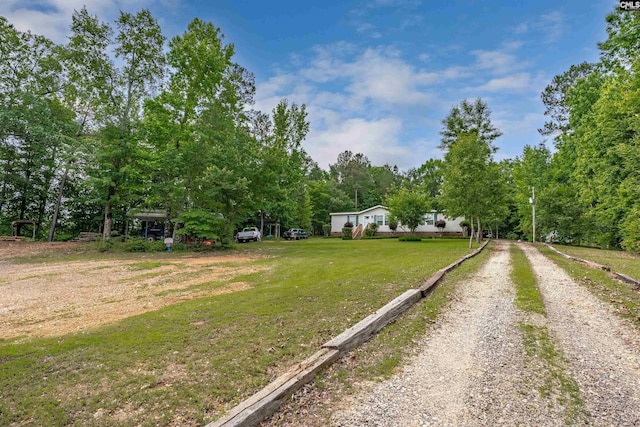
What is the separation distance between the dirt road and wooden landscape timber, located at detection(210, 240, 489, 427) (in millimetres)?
497

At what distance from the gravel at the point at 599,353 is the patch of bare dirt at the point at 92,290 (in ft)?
19.7

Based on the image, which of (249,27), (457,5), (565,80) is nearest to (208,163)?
(249,27)

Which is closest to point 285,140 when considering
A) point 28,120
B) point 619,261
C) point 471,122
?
point 28,120

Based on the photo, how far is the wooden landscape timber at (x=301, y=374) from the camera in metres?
2.34

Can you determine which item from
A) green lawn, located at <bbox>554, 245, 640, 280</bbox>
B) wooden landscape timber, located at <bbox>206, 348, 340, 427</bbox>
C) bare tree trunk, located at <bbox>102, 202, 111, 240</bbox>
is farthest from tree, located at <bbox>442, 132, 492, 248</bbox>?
bare tree trunk, located at <bbox>102, 202, 111, 240</bbox>

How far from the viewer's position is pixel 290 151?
27.2 m

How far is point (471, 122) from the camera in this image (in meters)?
35.4

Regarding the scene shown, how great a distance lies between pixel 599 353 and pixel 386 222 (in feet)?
115

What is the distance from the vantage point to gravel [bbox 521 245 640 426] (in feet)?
8.50

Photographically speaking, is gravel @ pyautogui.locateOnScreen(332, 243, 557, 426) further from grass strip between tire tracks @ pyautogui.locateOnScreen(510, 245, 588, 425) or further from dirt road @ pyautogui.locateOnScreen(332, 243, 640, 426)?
grass strip between tire tracks @ pyautogui.locateOnScreen(510, 245, 588, 425)

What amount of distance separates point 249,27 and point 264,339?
15.8 m

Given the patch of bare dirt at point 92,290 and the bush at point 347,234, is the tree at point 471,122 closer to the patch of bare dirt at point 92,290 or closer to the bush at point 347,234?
the bush at point 347,234

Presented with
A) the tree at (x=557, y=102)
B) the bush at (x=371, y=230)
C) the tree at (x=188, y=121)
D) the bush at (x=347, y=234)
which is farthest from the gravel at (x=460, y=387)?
the tree at (x=557, y=102)

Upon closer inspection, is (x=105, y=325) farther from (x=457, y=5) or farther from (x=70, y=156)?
(x=70, y=156)
